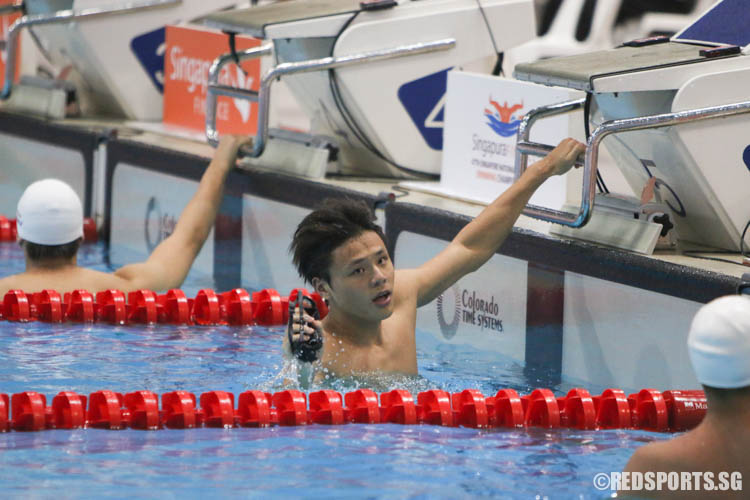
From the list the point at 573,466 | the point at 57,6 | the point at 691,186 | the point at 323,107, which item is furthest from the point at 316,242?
the point at 57,6

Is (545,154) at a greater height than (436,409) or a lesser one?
greater

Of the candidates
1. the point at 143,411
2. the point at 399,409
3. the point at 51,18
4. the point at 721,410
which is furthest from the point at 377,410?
the point at 51,18

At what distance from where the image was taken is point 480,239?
407cm

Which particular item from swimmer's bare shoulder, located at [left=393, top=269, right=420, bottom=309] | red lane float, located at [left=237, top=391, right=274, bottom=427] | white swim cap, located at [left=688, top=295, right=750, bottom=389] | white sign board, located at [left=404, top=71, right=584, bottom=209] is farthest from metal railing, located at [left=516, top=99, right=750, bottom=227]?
white swim cap, located at [left=688, top=295, right=750, bottom=389]

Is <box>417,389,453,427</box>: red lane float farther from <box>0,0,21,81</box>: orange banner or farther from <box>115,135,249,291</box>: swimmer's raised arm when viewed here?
<box>0,0,21,81</box>: orange banner

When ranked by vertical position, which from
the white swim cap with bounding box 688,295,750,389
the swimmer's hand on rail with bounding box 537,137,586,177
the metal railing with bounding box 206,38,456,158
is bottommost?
the white swim cap with bounding box 688,295,750,389

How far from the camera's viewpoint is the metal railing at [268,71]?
18.4 feet

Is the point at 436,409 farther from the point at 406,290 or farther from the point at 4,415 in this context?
the point at 4,415

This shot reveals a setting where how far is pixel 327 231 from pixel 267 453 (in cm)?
69

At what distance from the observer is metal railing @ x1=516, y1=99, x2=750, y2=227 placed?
4086 mm

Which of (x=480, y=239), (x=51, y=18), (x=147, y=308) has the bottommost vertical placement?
(x=147, y=308)

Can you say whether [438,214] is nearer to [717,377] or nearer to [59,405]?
[59,405]

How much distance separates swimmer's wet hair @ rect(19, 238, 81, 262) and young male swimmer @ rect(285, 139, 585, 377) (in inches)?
50.6

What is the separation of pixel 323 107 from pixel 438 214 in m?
1.19
